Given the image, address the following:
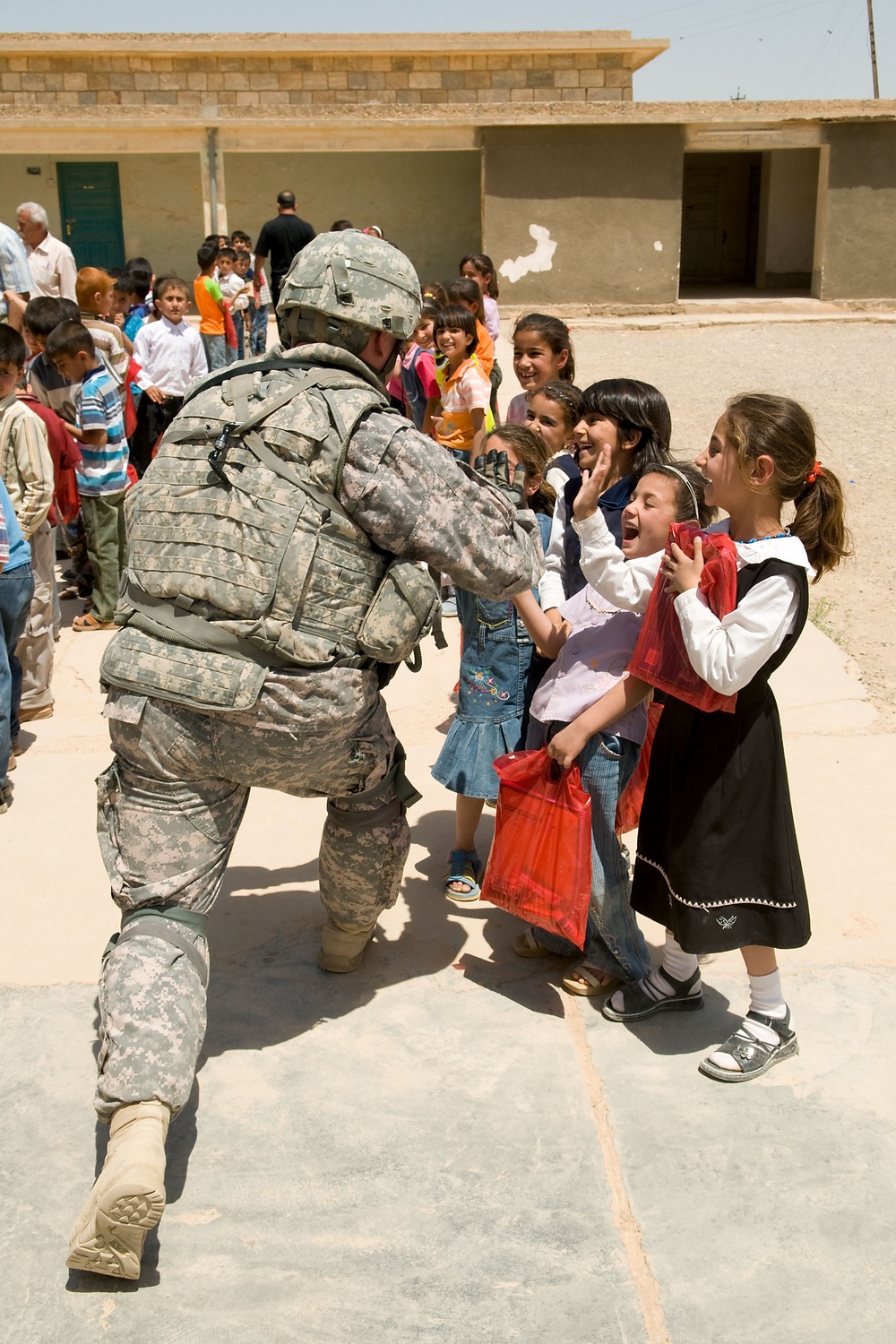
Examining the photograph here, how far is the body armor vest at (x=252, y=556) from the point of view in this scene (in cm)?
262

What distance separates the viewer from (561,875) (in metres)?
3.03

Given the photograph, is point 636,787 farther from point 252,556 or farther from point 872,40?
point 872,40

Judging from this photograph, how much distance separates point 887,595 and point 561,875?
4427 millimetres

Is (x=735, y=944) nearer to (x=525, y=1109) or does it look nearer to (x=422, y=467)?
(x=525, y=1109)

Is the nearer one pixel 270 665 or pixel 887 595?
pixel 270 665

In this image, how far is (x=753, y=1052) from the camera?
2926 millimetres

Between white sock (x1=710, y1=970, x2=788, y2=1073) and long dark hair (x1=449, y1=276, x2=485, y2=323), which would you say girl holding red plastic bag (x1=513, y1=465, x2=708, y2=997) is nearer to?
white sock (x1=710, y1=970, x2=788, y2=1073)

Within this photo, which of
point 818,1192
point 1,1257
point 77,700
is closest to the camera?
point 1,1257

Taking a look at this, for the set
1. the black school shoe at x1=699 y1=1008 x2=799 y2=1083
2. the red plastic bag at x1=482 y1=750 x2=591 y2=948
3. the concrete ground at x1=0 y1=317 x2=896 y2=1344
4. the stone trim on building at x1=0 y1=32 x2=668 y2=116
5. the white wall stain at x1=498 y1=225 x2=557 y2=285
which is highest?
the stone trim on building at x1=0 y1=32 x2=668 y2=116

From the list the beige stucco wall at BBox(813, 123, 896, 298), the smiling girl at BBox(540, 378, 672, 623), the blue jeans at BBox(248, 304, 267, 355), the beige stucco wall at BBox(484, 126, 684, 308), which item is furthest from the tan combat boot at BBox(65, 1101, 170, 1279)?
the beige stucco wall at BBox(813, 123, 896, 298)

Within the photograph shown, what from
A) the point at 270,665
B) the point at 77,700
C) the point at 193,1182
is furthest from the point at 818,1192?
the point at 77,700

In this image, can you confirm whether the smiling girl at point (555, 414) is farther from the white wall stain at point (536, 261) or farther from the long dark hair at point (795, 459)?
the white wall stain at point (536, 261)

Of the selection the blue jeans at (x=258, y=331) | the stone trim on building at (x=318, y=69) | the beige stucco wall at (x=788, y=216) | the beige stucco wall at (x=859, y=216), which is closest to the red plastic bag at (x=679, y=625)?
the blue jeans at (x=258, y=331)

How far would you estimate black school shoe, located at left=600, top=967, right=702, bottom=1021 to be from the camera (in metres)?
3.16
